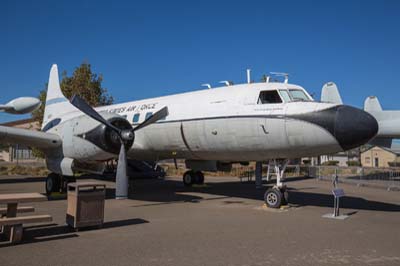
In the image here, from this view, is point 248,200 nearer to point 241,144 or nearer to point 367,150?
point 241,144

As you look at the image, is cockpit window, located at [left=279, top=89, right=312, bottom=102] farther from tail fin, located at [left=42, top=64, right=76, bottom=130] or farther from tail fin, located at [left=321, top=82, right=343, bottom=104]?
tail fin, located at [left=321, top=82, right=343, bottom=104]

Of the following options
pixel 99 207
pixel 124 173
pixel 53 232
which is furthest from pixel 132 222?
pixel 124 173

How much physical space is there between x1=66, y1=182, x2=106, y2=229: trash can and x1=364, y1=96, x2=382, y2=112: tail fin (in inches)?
1082

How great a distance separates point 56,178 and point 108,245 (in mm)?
8904

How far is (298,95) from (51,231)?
774 cm

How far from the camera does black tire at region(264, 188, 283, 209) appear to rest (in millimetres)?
11164

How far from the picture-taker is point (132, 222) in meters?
8.88

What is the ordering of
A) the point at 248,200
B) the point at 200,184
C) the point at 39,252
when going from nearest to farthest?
the point at 39,252 → the point at 248,200 → the point at 200,184

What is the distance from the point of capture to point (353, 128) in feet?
30.6

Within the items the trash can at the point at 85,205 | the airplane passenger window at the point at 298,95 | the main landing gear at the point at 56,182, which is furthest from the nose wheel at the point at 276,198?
the main landing gear at the point at 56,182

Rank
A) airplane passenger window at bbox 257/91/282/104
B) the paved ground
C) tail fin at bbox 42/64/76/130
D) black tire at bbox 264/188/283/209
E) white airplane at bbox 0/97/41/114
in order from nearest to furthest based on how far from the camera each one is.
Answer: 1. the paved ground
2. white airplane at bbox 0/97/41/114
3. airplane passenger window at bbox 257/91/282/104
4. black tire at bbox 264/188/283/209
5. tail fin at bbox 42/64/76/130

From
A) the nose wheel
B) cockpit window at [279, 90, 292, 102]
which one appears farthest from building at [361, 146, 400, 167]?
cockpit window at [279, 90, 292, 102]

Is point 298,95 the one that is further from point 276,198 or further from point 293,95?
point 276,198

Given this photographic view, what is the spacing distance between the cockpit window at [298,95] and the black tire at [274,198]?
290 cm
